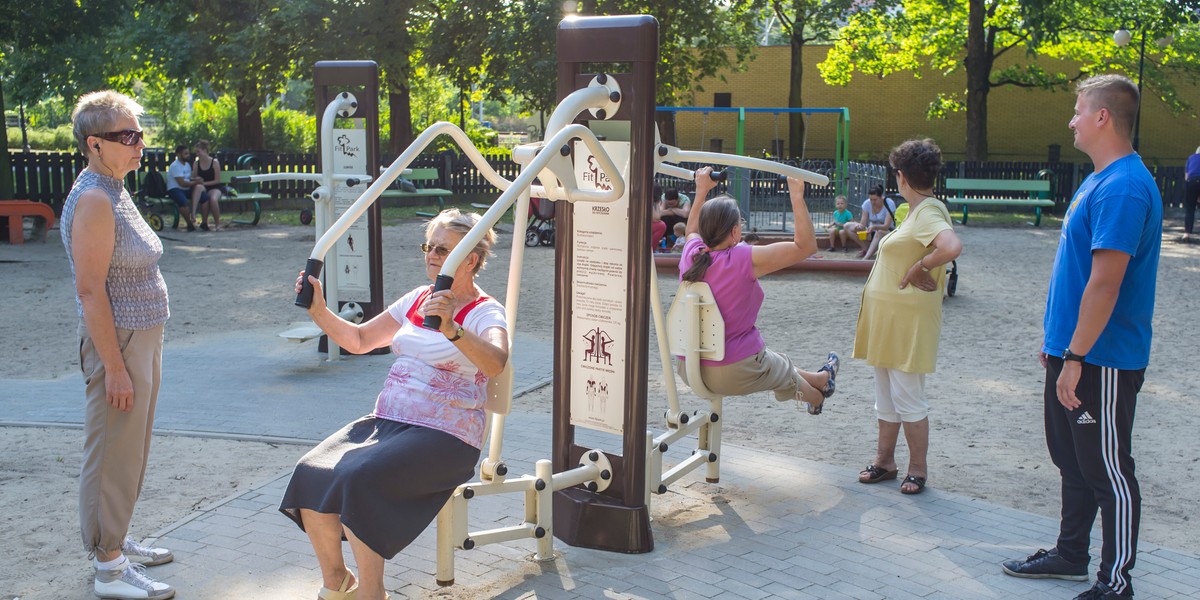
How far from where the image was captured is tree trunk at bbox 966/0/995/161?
2500 centimetres

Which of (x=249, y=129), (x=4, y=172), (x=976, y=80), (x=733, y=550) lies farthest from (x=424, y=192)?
(x=733, y=550)

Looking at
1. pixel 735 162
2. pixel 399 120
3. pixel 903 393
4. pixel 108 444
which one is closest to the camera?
pixel 108 444

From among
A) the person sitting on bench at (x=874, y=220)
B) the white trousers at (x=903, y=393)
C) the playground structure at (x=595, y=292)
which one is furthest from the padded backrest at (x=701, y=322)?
the person sitting on bench at (x=874, y=220)

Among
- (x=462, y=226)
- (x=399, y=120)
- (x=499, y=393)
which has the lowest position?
(x=499, y=393)

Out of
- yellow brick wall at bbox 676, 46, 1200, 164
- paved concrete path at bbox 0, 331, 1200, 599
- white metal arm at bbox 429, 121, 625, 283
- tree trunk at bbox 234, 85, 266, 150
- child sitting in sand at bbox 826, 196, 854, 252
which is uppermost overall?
yellow brick wall at bbox 676, 46, 1200, 164

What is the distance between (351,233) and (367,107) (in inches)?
36.1

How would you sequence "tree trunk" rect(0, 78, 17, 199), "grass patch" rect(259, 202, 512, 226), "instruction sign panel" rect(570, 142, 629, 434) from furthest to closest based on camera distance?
Result: "grass patch" rect(259, 202, 512, 226) < "tree trunk" rect(0, 78, 17, 199) < "instruction sign panel" rect(570, 142, 629, 434)

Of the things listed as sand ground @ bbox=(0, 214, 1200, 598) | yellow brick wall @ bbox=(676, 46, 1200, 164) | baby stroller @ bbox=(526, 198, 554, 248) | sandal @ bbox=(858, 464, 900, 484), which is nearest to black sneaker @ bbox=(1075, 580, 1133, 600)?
sand ground @ bbox=(0, 214, 1200, 598)

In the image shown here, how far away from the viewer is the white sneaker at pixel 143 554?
4.12 metres

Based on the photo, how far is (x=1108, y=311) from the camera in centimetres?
370

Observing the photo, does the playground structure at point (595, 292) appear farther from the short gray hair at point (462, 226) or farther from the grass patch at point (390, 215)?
the grass patch at point (390, 215)

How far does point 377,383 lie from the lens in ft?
24.1

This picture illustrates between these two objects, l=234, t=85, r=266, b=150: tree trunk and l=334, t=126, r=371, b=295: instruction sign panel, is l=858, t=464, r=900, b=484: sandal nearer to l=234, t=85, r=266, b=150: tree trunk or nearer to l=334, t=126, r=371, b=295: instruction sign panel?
l=334, t=126, r=371, b=295: instruction sign panel

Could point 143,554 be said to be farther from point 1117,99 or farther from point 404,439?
point 1117,99
